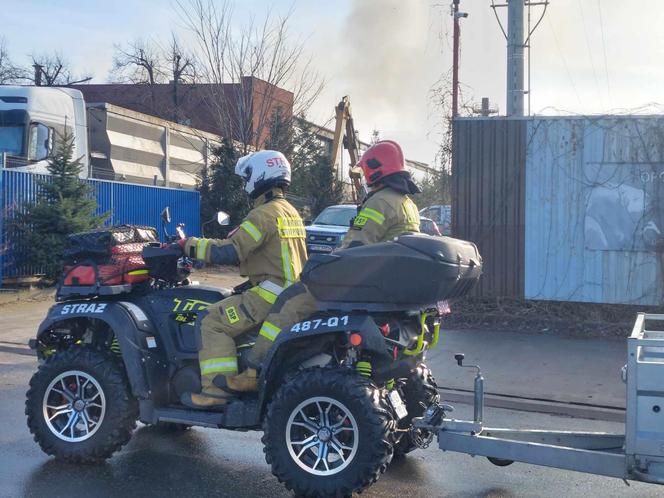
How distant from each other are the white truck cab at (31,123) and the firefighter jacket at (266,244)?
11.3m

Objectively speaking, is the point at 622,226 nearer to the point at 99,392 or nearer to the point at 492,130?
the point at 492,130

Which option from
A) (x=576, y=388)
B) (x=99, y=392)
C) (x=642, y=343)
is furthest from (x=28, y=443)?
(x=576, y=388)

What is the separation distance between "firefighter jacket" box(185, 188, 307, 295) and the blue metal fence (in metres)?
11.1

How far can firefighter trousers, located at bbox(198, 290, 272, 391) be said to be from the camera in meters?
5.46

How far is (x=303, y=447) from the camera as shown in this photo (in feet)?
16.7

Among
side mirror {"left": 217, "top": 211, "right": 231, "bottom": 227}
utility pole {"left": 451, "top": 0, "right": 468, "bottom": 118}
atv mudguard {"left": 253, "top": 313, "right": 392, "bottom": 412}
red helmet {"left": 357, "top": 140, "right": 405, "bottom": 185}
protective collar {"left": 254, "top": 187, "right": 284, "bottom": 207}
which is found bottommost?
atv mudguard {"left": 253, "top": 313, "right": 392, "bottom": 412}

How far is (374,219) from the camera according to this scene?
536 cm

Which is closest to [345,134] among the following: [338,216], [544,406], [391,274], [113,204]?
[338,216]

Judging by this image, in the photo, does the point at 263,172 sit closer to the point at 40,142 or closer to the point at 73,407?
the point at 73,407

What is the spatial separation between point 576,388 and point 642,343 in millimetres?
4797

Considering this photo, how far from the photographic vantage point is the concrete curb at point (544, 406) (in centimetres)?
795

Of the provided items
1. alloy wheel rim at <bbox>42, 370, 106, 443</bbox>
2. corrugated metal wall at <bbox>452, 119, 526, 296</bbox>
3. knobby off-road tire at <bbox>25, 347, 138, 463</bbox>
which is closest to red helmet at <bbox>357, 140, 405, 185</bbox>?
knobby off-road tire at <bbox>25, 347, 138, 463</bbox>

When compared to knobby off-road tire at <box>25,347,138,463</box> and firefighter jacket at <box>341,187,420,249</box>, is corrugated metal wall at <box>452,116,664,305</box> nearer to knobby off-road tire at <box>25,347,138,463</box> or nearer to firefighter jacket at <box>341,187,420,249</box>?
firefighter jacket at <box>341,187,420,249</box>

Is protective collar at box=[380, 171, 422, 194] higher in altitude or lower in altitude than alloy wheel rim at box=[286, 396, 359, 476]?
Result: higher
